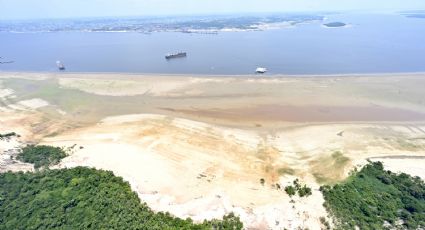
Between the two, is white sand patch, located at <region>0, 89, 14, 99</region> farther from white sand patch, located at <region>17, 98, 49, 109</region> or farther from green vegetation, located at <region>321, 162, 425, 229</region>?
Result: green vegetation, located at <region>321, 162, 425, 229</region>

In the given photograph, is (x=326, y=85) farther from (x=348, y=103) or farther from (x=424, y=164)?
(x=424, y=164)

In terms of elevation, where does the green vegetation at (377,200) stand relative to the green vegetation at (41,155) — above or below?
below

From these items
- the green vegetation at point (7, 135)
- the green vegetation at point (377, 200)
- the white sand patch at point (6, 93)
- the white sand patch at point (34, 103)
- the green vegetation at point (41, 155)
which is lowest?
the green vegetation at point (377, 200)

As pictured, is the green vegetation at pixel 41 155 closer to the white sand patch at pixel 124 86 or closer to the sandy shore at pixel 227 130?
the sandy shore at pixel 227 130

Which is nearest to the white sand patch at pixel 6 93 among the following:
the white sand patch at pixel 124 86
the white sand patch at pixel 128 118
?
the white sand patch at pixel 124 86

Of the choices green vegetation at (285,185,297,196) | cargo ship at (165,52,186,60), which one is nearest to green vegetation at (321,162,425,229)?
green vegetation at (285,185,297,196)

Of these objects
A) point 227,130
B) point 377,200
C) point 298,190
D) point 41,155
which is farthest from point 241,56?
point 377,200

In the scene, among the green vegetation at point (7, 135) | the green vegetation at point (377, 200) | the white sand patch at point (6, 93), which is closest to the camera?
the green vegetation at point (377, 200)
